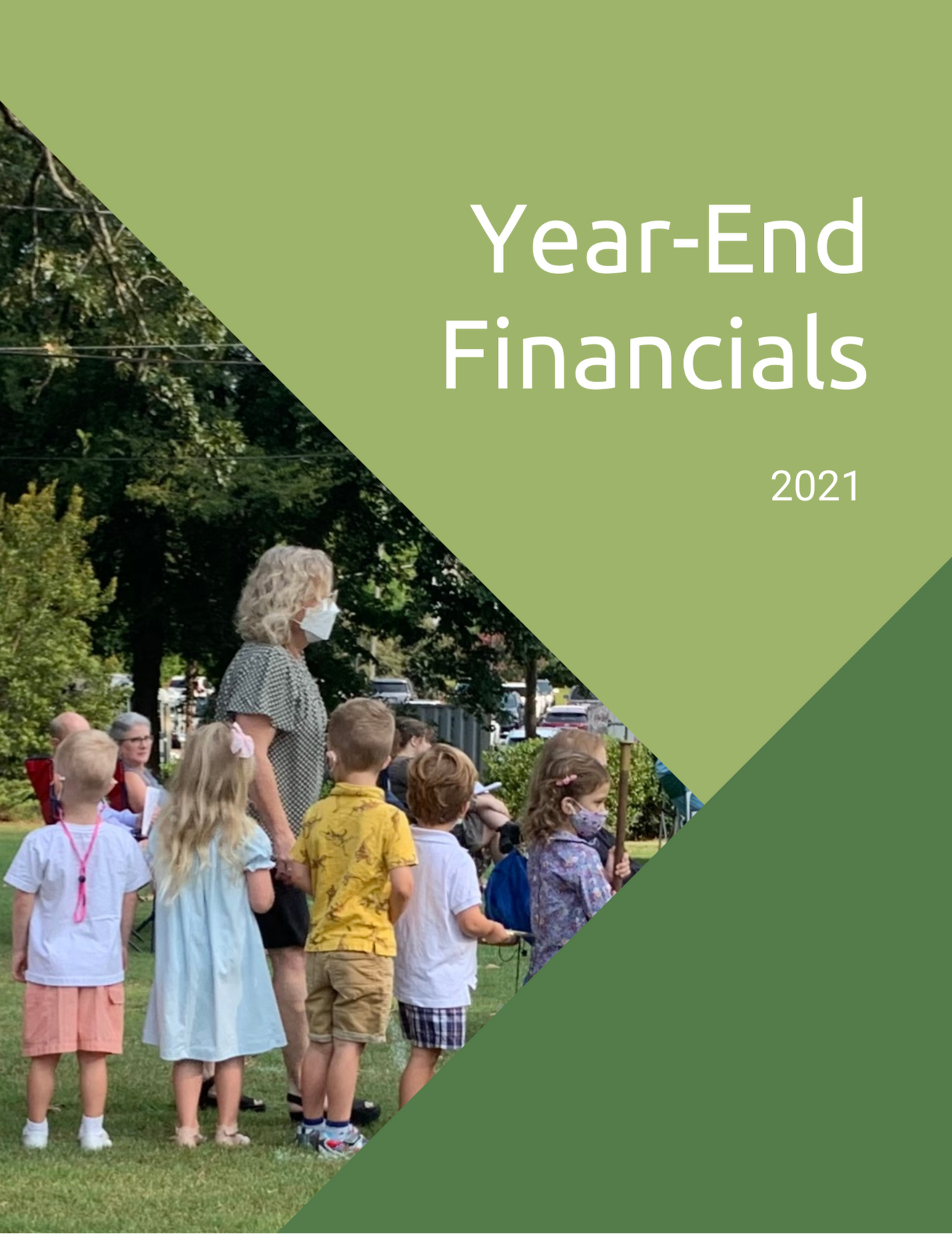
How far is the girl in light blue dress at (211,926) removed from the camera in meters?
6.20

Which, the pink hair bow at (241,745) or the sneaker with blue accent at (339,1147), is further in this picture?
the pink hair bow at (241,745)

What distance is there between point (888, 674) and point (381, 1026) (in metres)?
1.95

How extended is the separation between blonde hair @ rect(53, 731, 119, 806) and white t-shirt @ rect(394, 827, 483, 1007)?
104 cm

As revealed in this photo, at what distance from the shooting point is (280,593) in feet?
21.1

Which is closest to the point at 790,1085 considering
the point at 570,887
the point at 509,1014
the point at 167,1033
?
the point at 509,1014

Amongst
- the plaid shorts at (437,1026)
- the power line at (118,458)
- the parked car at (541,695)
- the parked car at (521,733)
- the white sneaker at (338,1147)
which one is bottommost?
the white sneaker at (338,1147)

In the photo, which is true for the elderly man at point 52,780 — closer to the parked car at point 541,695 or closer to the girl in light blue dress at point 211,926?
the girl in light blue dress at point 211,926

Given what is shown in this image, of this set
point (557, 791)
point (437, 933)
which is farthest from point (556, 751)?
point (437, 933)

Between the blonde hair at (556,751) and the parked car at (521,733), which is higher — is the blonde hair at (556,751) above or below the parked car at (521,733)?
below

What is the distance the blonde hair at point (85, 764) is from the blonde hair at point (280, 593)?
0.63 meters

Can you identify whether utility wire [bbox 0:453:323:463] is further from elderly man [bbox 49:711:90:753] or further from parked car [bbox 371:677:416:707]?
parked car [bbox 371:677:416:707]

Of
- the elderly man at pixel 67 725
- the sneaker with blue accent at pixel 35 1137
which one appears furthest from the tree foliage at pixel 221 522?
the sneaker with blue accent at pixel 35 1137

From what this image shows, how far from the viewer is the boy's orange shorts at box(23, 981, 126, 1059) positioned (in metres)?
6.12

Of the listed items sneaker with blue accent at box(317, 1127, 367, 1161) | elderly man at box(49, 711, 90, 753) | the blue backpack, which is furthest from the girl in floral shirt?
elderly man at box(49, 711, 90, 753)
